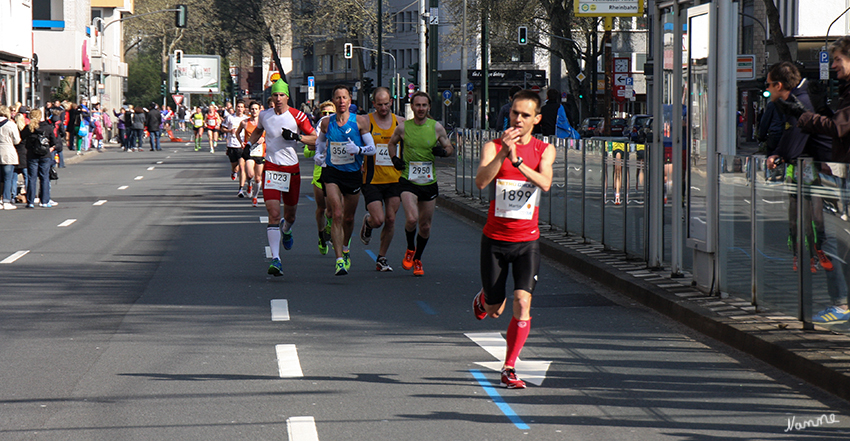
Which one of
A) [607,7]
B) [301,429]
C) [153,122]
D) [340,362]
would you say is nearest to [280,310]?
[340,362]

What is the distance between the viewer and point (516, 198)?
6.59 meters

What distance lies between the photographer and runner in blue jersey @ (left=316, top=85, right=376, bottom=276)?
11336 mm

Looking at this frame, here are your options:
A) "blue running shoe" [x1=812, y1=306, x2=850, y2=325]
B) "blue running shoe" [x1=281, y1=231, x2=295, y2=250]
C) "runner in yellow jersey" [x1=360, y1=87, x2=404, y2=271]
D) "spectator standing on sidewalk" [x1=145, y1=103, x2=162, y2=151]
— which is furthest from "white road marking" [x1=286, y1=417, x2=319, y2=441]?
"spectator standing on sidewalk" [x1=145, y1=103, x2=162, y2=151]

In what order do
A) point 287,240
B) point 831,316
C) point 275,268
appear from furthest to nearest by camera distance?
1. point 287,240
2. point 275,268
3. point 831,316

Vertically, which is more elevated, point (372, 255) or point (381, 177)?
point (381, 177)

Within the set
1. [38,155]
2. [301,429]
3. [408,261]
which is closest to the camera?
[301,429]

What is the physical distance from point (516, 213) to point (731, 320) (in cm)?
228

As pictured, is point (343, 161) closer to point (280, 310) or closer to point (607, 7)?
point (280, 310)

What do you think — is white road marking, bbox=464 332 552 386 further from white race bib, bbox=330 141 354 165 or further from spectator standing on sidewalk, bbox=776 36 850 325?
white race bib, bbox=330 141 354 165

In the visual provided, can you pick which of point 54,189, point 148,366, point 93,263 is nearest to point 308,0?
point 54,189

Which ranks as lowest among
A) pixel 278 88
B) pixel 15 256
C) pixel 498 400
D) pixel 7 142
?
pixel 498 400

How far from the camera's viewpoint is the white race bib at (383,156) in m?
11.5

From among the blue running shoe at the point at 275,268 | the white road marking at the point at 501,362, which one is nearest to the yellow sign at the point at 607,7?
the blue running shoe at the point at 275,268

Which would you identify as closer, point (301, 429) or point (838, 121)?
point (301, 429)
